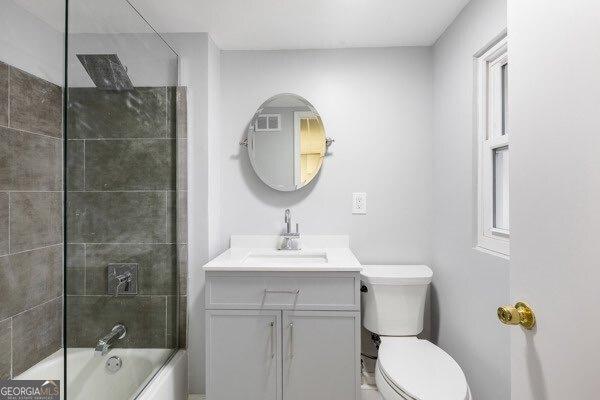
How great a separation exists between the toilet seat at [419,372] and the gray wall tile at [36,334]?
167 cm

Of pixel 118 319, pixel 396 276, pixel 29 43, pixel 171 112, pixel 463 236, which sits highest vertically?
pixel 29 43

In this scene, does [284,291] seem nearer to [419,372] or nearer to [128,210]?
[419,372]

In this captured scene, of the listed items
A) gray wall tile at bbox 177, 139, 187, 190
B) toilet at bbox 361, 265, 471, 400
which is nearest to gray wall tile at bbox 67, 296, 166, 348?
gray wall tile at bbox 177, 139, 187, 190

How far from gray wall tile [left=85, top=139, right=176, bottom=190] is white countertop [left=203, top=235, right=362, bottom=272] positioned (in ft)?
1.79

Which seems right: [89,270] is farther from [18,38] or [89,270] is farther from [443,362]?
[443,362]

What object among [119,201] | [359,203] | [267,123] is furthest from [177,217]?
[359,203]

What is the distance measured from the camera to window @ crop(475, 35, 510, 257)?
4.61ft

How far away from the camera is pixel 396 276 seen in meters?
1.71

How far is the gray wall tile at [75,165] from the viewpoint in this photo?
1039 millimetres

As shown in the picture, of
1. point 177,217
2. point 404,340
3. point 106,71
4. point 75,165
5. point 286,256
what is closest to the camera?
point 75,165

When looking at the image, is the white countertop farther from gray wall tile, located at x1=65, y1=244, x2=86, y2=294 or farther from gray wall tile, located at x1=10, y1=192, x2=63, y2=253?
gray wall tile, located at x1=10, y1=192, x2=63, y2=253

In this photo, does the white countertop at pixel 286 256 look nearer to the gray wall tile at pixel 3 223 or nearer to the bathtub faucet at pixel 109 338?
the bathtub faucet at pixel 109 338

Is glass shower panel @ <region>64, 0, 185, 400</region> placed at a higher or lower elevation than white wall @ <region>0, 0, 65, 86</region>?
lower

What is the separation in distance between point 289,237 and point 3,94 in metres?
1.59
